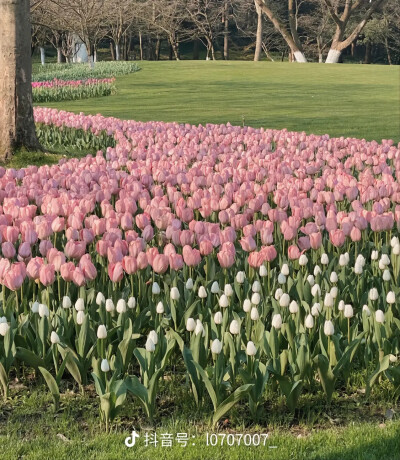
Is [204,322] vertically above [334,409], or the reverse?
[204,322]

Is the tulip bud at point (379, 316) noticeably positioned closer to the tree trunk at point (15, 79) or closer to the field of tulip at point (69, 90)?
the tree trunk at point (15, 79)

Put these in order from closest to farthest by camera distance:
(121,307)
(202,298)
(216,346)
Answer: (216,346), (121,307), (202,298)

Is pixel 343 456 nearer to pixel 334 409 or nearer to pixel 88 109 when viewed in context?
pixel 334 409

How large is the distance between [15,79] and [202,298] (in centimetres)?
784

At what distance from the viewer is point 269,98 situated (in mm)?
26391

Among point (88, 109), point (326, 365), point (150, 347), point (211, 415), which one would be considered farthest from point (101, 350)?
point (88, 109)

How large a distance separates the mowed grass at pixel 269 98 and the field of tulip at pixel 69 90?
78 centimetres

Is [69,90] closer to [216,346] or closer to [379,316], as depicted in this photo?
[379,316]

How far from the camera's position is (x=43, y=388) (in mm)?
4258

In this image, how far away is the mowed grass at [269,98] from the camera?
18.9 meters

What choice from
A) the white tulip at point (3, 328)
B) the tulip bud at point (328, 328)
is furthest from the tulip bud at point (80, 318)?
the tulip bud at point (328, 328)

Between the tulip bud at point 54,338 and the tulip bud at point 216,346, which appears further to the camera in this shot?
the tulip bud at point 54,338

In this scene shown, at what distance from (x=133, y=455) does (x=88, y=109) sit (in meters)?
20.6

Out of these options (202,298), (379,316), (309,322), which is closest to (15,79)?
(202,298)
